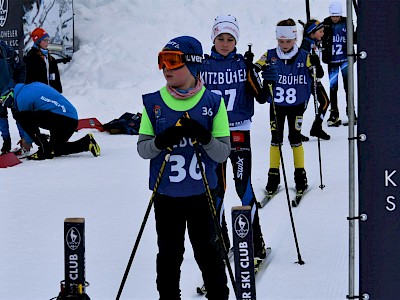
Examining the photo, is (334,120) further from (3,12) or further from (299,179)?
(3,12)

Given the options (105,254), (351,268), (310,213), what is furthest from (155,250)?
(351,268)

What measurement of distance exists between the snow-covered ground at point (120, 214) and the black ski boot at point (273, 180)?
15 cm

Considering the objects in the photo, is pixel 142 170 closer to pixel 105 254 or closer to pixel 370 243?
pixel 105 254

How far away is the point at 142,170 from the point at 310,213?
11.2 ft

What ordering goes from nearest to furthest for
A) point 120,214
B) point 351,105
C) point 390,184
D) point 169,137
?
point 390,184, point 351,105, point 169,137, point 120,214

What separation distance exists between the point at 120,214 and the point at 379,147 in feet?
15.8

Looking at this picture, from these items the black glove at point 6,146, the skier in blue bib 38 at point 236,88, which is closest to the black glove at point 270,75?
the skier in blue bib 38 at point 236,88

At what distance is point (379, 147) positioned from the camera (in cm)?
444

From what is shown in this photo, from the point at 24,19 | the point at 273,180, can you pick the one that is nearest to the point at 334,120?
the point at 273,180

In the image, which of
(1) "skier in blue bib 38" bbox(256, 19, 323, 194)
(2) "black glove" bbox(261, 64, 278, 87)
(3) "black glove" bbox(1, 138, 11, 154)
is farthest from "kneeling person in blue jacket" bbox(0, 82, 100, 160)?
(2) "black glove" bbox(261, 64, 278, 87)

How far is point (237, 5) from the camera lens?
74.8 ft

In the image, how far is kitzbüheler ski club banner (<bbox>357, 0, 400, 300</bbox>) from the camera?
434 centimetres

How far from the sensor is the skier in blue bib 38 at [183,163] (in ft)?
16.7

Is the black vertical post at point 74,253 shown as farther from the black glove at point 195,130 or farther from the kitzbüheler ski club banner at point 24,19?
the kitzbüheler ski club banner at point 24,19
